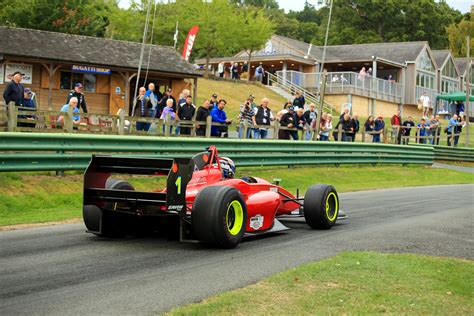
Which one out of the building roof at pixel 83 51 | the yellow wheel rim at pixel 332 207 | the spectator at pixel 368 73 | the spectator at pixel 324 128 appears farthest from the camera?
the spectator at pixel 368 73

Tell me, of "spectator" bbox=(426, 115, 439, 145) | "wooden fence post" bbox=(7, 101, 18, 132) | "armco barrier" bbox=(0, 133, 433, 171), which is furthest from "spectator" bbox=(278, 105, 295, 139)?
"spectator" bbox=(426, 115, 439, 145)

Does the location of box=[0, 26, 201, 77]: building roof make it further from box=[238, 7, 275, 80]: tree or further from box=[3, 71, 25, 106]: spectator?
box=[238, 7, 275, 80]: tree

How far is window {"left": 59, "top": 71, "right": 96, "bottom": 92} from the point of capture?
108 feet

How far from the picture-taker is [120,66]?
1289 inches

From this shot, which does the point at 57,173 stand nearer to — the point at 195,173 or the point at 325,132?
the point at 195,173

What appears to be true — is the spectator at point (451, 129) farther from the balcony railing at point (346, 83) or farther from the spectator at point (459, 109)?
the balcony railing at point (346, 83)

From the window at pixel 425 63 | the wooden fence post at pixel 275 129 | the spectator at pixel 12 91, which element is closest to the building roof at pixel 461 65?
the window at pixel 425 63

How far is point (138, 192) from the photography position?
27.5 feet

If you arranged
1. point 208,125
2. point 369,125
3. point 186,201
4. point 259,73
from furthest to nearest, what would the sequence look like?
point 259,73 < point 369,125 < point 208,125 < point 186,201

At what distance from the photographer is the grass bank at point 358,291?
5.66m

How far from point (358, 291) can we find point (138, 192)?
3.19 m

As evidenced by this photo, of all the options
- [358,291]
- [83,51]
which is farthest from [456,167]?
[358,291]

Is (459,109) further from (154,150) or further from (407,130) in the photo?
(154,150)

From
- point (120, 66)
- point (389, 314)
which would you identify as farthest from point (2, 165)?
point (120, 66)
